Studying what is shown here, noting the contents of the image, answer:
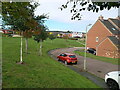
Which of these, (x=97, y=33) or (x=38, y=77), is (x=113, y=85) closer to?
(x=38, y=77)

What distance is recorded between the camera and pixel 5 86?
17.0 feet

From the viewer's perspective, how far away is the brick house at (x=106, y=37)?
25808mm

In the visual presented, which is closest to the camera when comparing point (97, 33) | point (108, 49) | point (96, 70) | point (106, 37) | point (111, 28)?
point (96, 70)

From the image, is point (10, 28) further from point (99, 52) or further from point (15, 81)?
point (99, 52)

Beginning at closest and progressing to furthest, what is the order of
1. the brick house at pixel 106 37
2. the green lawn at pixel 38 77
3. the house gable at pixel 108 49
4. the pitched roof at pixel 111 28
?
the green lawn at pixel 38 77 → the house gable at pixel 108 49 → the brick house at pixel 106 37 → the pitched roof at pixel 111 28

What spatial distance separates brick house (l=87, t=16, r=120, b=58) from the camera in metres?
25.8

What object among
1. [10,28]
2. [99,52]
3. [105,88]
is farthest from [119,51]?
[10,28]

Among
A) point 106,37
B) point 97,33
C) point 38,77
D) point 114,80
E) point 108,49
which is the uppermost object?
point 97,33

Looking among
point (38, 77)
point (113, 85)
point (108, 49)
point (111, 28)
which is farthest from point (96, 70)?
point (111, 28)

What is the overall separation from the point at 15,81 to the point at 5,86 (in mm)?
717

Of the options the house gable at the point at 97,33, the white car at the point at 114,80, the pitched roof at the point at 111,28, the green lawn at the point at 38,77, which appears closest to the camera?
the green lawn at the point at 38,77

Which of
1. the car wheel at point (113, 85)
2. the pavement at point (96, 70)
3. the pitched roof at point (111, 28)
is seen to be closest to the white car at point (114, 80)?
the car wheel at point (113, 85)

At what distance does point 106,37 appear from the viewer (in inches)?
1063

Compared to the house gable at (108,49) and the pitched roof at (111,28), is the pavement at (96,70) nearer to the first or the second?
the house gable at (108,49)
